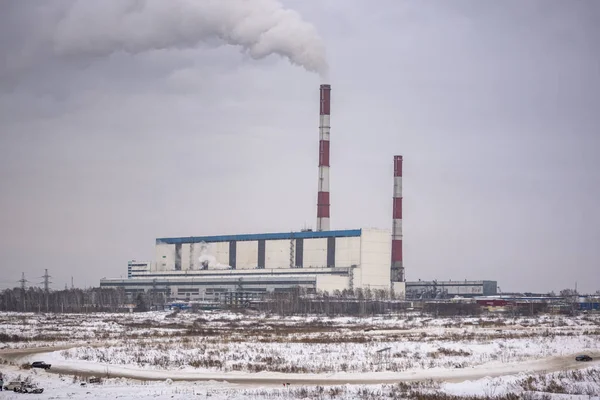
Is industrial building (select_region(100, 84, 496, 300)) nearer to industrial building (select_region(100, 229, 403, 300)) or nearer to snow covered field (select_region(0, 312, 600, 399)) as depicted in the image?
industrial building (select_region(100, 229, 403, 300))

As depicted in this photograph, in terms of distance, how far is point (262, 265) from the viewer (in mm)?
133250

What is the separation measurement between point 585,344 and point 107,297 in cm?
9246

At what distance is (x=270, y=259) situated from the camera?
434 feet

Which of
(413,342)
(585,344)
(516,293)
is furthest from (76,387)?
(516,293)

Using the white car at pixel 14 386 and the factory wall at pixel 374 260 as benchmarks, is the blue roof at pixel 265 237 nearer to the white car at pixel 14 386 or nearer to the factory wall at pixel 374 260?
the factory wall at pixel 374 260

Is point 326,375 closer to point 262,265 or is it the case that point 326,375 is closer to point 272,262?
point 272,262

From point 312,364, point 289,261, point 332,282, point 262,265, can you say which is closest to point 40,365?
point 312,364

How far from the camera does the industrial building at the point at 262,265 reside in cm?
12081

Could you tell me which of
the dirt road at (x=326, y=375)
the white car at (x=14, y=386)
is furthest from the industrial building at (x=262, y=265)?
the white car at (x=14, y=386)

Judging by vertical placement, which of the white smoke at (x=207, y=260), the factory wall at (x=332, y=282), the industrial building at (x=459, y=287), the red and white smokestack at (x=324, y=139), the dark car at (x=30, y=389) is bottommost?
→ the industrial building at (x=459, y=287)

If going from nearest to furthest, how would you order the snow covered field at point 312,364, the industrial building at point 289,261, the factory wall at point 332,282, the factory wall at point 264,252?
the snow covered field at point 312,364, the factory wall at point 332,282, the industrial building at point 289,261, the factory wall at point 264,252

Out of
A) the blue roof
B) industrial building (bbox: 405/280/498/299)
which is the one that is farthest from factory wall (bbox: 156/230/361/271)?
industrial building (bbox: 405/280/498/299)

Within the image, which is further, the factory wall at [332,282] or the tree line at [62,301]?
the factory wall at [332,282]

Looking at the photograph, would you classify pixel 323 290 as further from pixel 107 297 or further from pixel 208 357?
pixel 208 357
